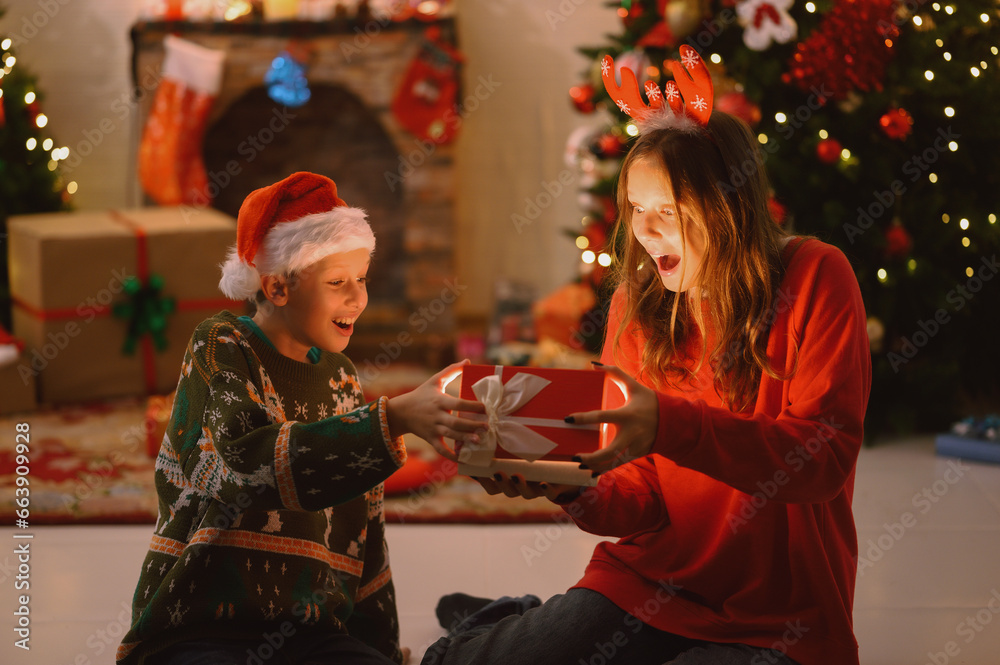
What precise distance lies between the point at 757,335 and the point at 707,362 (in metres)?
0.11

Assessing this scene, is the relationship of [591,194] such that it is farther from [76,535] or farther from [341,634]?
[341,634]

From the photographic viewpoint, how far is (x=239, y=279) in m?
1.53

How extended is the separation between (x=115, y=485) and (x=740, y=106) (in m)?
2.20

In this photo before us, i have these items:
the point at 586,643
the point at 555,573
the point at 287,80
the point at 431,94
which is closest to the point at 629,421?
the point at 586,643

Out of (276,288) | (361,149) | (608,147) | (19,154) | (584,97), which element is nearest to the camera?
(276,288)

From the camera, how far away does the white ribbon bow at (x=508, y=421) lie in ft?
4.35

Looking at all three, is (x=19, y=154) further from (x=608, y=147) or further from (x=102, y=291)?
(x=608, y=147)

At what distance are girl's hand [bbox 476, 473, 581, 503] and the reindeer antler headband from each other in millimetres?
574

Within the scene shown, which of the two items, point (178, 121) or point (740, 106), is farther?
point (178, 121)

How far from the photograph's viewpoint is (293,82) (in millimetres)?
4285

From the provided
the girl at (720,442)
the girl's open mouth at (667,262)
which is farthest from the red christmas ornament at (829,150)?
the girl's open mouth at (667,262)

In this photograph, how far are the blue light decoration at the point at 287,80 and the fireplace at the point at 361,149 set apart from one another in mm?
38

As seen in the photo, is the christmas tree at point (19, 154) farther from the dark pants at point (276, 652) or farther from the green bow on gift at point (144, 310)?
the dark pants at point (276, 652)

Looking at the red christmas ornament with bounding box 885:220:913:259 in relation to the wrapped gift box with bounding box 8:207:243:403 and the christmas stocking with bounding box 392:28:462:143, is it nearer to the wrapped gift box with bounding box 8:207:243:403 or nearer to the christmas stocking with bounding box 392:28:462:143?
the christmas stocking with bounding box 392:28:462:143
